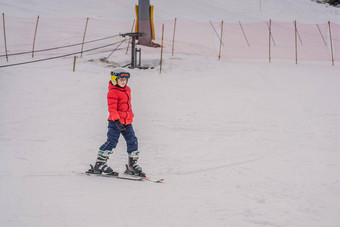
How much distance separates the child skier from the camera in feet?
20.8

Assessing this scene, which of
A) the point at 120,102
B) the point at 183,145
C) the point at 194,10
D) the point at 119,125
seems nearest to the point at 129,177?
the point at 119,125

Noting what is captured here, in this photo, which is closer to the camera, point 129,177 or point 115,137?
point 115,137

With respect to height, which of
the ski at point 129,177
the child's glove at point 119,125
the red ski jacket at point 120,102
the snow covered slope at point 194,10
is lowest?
the ski at point 129,177

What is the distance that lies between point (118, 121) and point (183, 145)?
2.92 meters

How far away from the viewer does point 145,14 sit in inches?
763

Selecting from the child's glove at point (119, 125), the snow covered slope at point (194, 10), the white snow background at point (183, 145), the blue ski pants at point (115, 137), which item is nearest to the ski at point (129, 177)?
the white snow background at point (183, 145)

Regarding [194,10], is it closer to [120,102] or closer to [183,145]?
[183,145]

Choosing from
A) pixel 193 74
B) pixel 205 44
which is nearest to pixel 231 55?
pixel 205 44

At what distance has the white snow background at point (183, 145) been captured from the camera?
5.23 metres

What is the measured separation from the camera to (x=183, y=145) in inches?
351

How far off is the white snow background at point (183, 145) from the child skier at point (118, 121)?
0.99 feet

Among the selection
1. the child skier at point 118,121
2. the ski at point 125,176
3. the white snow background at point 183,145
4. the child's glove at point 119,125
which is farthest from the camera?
the ski at point 125,176

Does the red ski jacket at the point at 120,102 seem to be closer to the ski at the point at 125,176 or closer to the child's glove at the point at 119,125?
the child's glove at the point at 119,125

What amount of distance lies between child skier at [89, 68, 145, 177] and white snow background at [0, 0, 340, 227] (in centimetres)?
30
